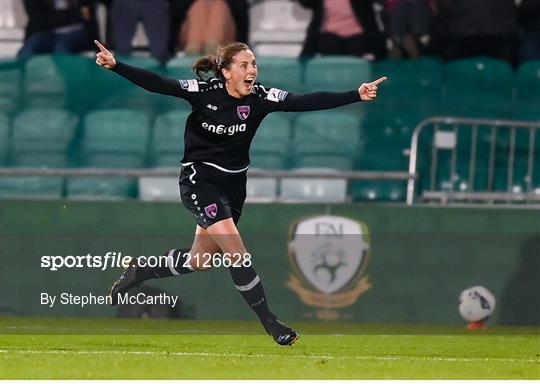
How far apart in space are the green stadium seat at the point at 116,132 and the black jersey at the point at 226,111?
414 cm

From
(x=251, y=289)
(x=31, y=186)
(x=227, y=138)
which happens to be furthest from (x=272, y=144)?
(x=251, y=289)

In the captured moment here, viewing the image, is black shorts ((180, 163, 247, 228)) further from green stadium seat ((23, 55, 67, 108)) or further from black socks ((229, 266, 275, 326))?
green stadium seat ((23, 55, 67, 108))

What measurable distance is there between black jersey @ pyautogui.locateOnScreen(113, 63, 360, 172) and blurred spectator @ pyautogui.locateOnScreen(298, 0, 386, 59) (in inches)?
187

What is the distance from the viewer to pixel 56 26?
14.2 meters

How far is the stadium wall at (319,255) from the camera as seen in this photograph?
11.6 m

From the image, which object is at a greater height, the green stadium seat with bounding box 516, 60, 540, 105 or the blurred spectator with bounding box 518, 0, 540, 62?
the blurred spectator with bounding box 518, 0, 540, 62

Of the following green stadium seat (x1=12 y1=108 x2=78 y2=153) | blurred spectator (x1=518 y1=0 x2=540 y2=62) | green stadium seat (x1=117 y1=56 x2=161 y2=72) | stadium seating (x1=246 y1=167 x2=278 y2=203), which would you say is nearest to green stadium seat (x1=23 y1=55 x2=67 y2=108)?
green stadium seat (x1=12 y1=108 x2=78 y2=153)

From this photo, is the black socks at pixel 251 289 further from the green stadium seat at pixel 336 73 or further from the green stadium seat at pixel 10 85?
the green stadium seat at pixel 10 85

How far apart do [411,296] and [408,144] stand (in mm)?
2085

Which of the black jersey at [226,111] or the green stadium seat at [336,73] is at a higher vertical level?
the green stadium seat at [336,73]

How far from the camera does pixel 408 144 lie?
13.5 m

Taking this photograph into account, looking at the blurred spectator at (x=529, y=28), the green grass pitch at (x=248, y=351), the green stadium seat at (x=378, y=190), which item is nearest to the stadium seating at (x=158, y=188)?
the green stadium seat at (x=378, y=190)

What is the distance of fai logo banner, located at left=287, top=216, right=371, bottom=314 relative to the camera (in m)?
11.8

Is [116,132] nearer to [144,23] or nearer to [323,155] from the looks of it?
[144,23]
